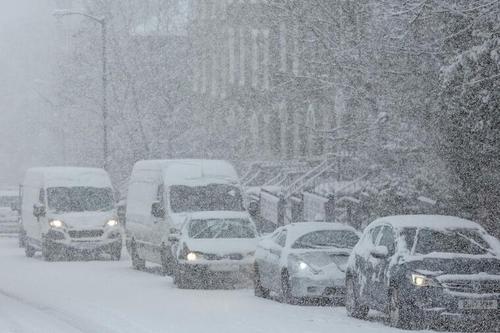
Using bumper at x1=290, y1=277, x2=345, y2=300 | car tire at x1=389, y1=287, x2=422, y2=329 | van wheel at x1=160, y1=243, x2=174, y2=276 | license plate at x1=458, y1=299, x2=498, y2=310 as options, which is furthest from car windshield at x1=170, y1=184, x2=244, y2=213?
license plate at x1=458, y1=299, x2=498, y2=310

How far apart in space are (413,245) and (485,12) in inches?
195

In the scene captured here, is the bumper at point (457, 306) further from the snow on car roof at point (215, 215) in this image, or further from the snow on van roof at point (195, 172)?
the snow on van roof at point (195, 172)

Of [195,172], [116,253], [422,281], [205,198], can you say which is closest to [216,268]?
[205,198]

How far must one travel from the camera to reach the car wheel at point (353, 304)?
20.9m

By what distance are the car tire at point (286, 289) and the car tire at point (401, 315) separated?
4733mm

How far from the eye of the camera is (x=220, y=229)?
94.3 feet

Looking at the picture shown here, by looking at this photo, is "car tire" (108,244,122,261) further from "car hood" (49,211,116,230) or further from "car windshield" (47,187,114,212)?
"car windshield" (47,187,114,212)

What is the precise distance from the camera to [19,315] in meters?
20.6

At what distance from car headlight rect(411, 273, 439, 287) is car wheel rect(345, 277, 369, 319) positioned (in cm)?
210

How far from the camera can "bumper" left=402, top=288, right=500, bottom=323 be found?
18.5 m

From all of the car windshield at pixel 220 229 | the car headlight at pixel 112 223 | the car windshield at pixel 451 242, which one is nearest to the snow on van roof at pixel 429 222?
the car windshield at pixel 451 242

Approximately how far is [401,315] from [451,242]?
1648mm

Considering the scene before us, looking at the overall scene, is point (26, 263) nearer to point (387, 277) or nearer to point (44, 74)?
point (387, 277)

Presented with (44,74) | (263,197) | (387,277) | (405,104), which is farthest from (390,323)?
(44,74)
